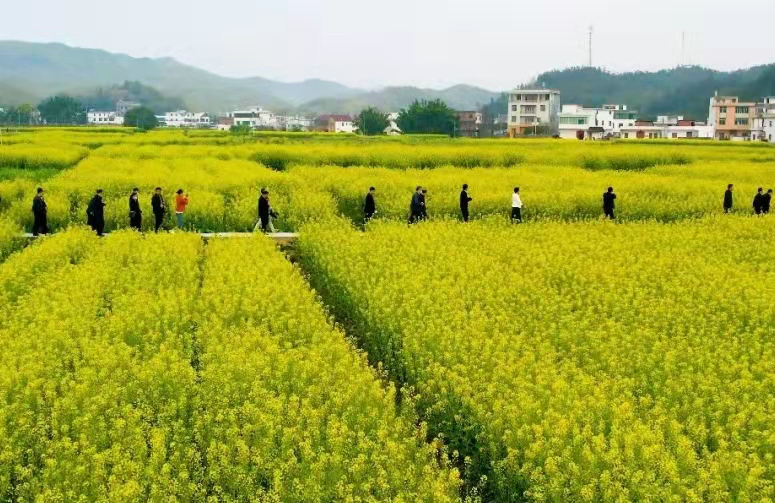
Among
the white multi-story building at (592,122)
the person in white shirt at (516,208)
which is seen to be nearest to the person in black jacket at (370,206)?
the person in white shirt at (516,208)

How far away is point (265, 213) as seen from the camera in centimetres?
2250

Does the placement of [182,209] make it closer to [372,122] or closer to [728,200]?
[728,200]

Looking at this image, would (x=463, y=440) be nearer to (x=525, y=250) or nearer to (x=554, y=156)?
(x=525, y=250)

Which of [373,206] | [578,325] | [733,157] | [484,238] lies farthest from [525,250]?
[733,157]

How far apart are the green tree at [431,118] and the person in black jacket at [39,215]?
9529 cm

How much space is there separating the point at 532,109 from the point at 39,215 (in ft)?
334

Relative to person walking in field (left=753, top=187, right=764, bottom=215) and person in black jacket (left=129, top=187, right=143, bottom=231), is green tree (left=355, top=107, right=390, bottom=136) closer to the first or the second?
person walking in field (left=753, top=187, right=764, bottom=215)

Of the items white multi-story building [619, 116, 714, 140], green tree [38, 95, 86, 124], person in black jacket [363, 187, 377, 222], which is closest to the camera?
person in black jacket [363, 187, 377, 222]

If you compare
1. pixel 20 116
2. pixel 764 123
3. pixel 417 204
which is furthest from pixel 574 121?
pixel 20 116

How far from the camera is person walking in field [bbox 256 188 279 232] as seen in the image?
2231 cm

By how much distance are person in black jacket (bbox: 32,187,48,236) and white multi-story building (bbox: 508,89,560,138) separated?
9583 centimetres

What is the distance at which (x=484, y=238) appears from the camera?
1922cm

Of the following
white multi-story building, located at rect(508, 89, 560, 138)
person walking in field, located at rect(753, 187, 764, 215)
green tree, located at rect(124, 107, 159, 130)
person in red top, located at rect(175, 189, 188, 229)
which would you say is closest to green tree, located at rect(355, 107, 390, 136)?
white multi-story building, located at rect(508, 89, 560, 138)

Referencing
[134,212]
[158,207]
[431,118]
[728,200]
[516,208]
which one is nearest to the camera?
[134,212]
